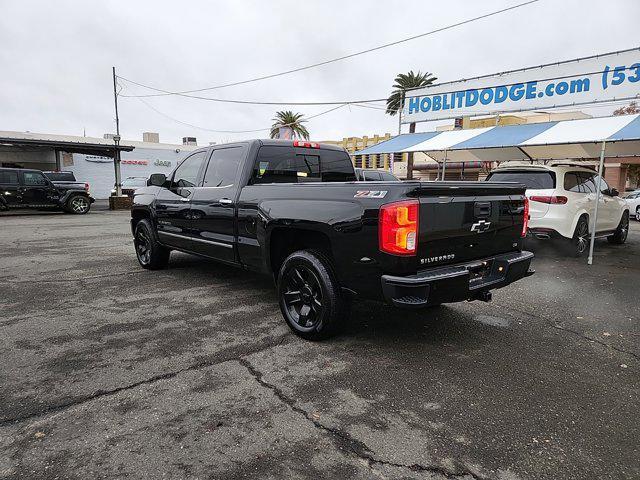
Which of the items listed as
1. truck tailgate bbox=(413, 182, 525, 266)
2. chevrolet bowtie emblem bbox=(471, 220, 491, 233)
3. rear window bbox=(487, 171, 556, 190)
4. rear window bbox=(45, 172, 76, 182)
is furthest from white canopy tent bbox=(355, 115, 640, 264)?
rear window bbox=(45, 172, 76, 182)

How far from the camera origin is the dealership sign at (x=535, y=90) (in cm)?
962

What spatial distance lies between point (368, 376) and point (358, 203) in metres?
1.34

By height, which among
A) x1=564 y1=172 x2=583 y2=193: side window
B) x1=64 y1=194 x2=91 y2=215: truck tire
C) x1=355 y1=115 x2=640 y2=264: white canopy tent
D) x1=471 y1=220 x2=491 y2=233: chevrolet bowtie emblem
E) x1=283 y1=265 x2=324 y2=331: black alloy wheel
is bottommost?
x1=283 y1=265 x2=324 y2=331: black alloy wheel

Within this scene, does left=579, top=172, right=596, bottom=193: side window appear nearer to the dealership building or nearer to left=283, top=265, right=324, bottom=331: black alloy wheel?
left=283, top=265, right=324, bottom=331: black alloy wheel

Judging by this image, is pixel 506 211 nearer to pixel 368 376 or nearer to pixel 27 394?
pixel 368 376

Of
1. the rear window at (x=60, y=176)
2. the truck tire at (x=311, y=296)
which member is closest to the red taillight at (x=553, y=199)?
the truck tire at (x=311, y=296)

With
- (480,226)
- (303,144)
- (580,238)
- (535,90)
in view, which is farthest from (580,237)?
(303,144)

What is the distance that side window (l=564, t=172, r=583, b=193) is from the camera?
7824mm

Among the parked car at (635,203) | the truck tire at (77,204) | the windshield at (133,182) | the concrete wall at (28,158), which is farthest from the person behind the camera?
the concrete wall at (28,158)

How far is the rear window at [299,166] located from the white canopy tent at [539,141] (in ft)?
16.4

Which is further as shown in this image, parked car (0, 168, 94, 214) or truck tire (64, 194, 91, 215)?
truck tire (64, 194, 91, 215)

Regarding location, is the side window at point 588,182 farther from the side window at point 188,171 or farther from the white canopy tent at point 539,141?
the side window at point 188,171

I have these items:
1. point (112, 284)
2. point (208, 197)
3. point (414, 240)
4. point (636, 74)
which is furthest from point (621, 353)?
point (636, 74)

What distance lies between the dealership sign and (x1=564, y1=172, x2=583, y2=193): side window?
3200mm
